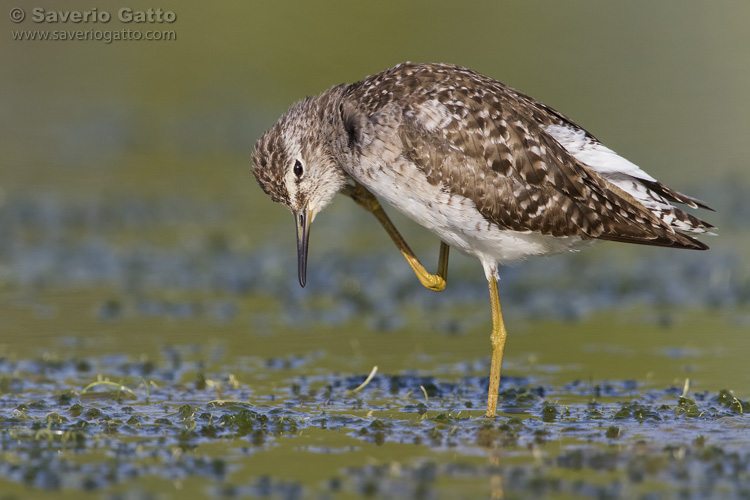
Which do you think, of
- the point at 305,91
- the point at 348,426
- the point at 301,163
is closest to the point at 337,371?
the point at 348,426

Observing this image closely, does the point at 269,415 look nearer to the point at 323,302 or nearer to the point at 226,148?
the point at 323,302

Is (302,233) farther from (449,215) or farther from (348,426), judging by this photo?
(348,426)

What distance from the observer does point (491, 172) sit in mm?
8078

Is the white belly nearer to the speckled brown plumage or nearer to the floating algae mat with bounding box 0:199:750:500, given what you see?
the speckled brown plumage

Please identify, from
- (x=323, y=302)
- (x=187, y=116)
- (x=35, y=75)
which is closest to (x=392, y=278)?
(x=323, y=302)

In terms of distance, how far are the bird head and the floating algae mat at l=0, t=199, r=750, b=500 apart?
1409 mm

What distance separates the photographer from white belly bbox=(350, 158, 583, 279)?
26.2 ft

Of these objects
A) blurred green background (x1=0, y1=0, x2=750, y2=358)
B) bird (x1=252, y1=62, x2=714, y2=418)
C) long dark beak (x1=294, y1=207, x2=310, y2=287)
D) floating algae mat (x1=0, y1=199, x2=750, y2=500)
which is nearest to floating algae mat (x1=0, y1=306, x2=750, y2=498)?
floating algae mat (x1=0, y1=199, x2=750, y2=500)

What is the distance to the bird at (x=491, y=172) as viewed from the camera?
8.03m

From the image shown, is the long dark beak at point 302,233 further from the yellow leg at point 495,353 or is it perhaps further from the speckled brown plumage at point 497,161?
the yellow leg at point 495,353

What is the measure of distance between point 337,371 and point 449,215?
199 centimetres

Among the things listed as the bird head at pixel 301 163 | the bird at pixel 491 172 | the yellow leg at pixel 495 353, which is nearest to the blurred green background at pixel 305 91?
the bird head at pixel 301 163

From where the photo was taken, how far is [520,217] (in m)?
8.05

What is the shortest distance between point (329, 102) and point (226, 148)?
377 inches
